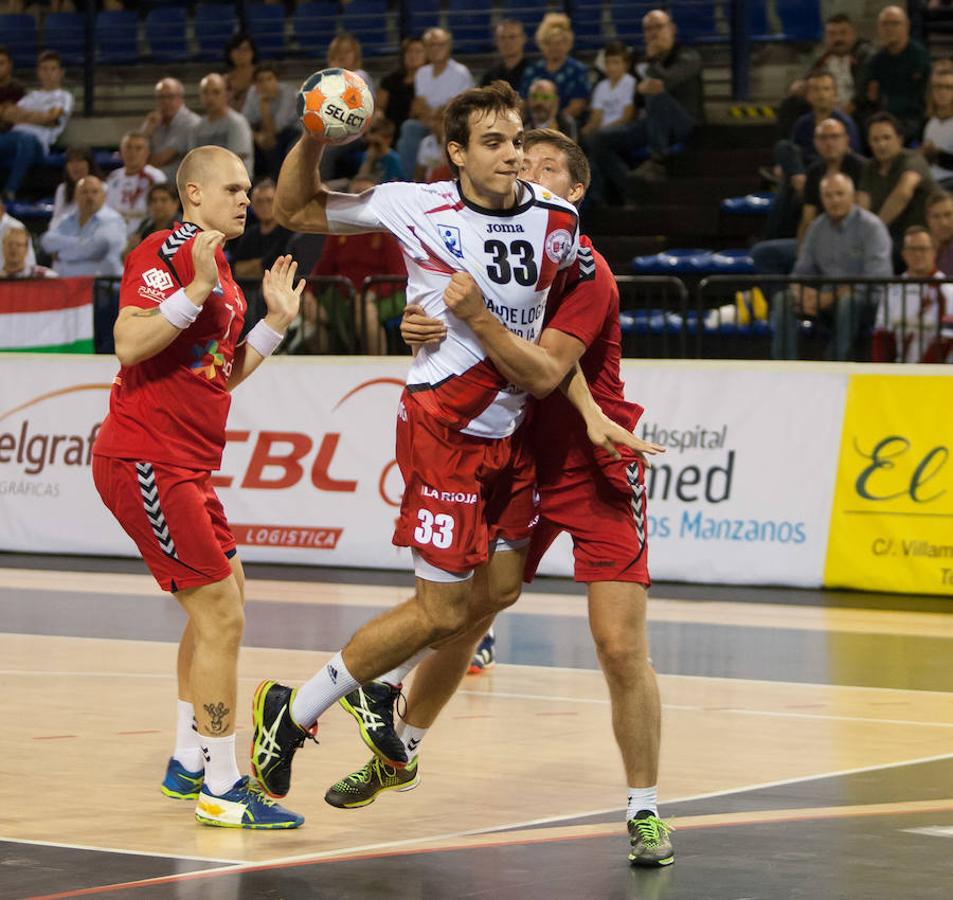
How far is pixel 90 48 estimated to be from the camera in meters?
25.9

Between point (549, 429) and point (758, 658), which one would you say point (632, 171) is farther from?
point (549, 429)

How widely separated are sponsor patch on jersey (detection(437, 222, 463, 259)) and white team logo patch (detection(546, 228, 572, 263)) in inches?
11.7

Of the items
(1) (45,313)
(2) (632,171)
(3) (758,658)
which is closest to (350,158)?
(2) (632,171)

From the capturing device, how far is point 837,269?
50.6 feet

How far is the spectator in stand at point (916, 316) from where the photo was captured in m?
14.3

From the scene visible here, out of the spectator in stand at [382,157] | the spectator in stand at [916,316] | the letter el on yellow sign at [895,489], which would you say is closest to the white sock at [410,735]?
the letter el on yellow sign at [895,489]

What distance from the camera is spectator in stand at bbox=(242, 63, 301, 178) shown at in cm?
2112

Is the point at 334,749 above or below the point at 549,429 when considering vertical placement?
below

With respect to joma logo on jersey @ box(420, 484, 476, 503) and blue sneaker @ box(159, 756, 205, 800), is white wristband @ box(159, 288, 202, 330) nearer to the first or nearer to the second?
joma logo on jersey @ box(420, 484, 476, 503)

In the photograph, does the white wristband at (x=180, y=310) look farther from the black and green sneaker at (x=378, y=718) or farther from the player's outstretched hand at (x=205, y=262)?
the black and green sneaker at (x=378, y=718)

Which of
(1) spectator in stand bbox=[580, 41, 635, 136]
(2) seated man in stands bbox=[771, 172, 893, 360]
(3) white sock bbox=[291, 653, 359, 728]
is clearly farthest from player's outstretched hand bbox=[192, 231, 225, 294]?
(1) spectator in stand bbox=[580, 41, 635, 136]

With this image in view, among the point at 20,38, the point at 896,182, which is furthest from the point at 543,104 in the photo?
the point at 20,38

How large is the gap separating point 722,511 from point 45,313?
22.2ft

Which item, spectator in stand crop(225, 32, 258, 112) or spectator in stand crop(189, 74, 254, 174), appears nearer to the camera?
spectator in stand crop(189, 74, 254, 174)
